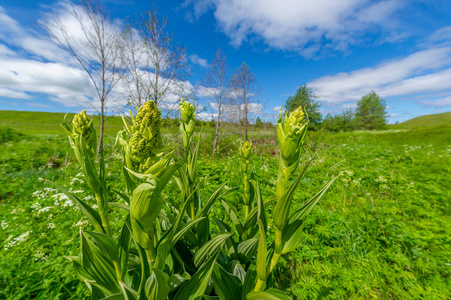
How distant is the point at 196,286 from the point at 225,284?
25 cm

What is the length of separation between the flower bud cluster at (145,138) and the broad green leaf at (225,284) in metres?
0.86

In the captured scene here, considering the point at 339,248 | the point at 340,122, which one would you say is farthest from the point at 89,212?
the point at 340,122

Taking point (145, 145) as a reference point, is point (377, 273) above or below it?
below

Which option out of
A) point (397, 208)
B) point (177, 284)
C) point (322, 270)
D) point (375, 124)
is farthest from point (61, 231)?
point (375, 124)

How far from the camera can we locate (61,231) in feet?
8.70

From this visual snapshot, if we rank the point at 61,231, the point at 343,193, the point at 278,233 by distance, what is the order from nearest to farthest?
the point at 278,233, the point at 61,231, the point at 343,193

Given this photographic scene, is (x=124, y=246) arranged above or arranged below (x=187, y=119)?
below

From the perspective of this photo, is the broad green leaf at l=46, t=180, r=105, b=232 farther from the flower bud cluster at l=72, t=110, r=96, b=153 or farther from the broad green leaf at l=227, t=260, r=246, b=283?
the broad green leaf at l=227, t=260, r=246, b=283

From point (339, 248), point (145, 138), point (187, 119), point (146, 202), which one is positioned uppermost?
point (187, 119)

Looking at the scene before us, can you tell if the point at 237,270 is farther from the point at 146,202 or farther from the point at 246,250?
the point at 146,202

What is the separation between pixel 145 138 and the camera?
0.88m

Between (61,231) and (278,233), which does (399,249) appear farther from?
(61,231)

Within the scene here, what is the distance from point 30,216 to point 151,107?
425 centimetres

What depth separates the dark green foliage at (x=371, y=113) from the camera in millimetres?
43603
